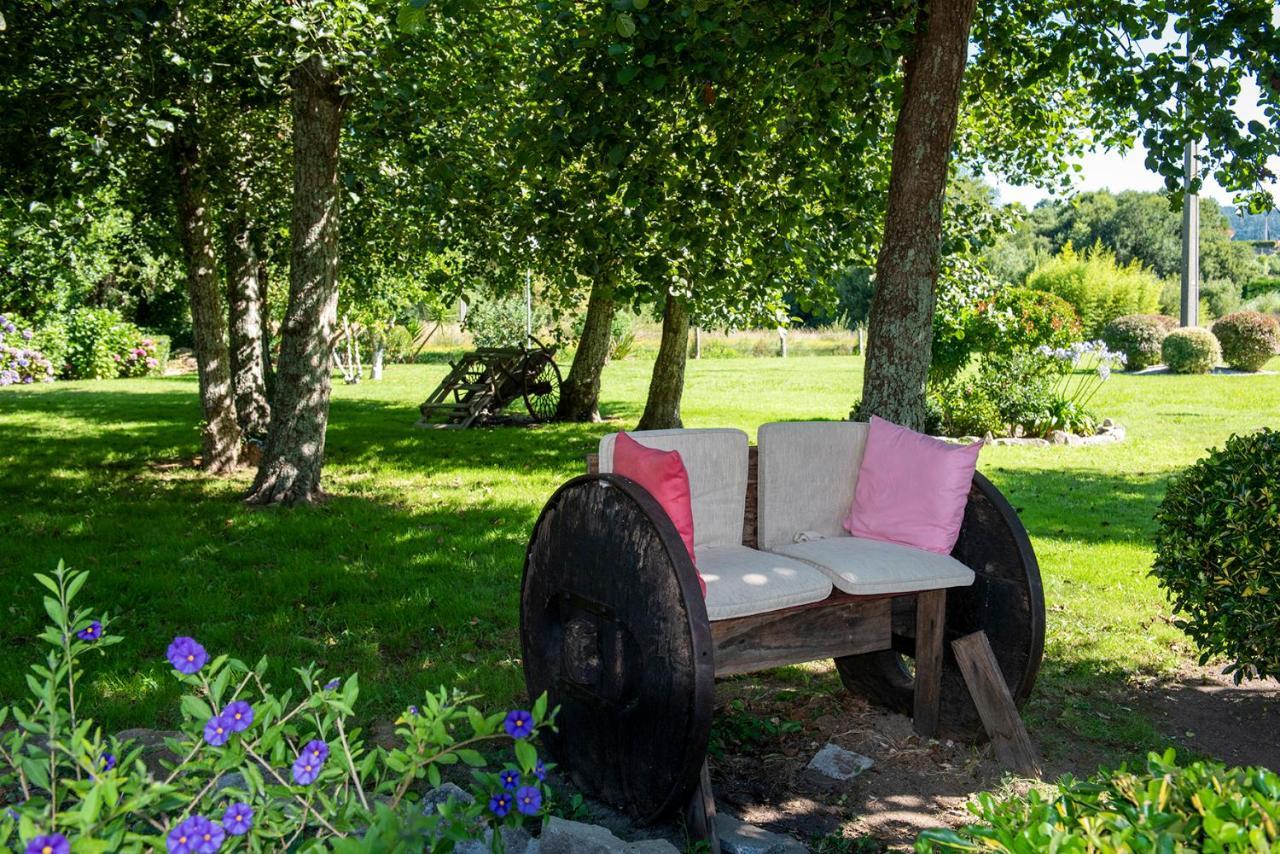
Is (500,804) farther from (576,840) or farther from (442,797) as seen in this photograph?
(442,797)

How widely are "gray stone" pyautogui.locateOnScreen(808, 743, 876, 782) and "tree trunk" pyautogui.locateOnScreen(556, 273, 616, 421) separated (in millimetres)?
11150

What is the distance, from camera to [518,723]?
87.4 inches

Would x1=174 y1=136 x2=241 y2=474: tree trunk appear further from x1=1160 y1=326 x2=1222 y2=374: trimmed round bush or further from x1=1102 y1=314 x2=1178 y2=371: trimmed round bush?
x1=1102 y1=314 x2=1178 y2=371: trimmed round bush

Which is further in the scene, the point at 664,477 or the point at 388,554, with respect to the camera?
the point at 388,554

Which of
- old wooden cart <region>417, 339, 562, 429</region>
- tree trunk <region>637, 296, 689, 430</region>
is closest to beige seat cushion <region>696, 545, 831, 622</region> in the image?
tree trunk <region>637, 296, 689, 430</region>

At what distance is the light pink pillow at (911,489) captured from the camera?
4.16 metres

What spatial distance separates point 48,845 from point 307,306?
7423 mm

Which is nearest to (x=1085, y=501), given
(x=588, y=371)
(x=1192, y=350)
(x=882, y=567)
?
(x=882, y=567)

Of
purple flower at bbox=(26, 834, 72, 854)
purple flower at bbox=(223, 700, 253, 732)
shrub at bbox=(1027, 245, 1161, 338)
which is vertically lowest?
purple flower at bbox=(26, 834, 72, 854)

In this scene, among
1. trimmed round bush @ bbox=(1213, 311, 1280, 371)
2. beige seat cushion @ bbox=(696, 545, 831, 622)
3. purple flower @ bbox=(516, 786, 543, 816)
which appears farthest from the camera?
trimmed round bush @ bbox=(1213, 311, 1280, 371)

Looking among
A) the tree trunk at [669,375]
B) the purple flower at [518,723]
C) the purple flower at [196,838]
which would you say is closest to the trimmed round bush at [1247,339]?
the tree trunk at [669,375]

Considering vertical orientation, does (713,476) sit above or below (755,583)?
above

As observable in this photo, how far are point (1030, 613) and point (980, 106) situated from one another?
6.08 metres

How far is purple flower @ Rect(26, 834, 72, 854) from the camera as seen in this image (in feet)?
4.81
